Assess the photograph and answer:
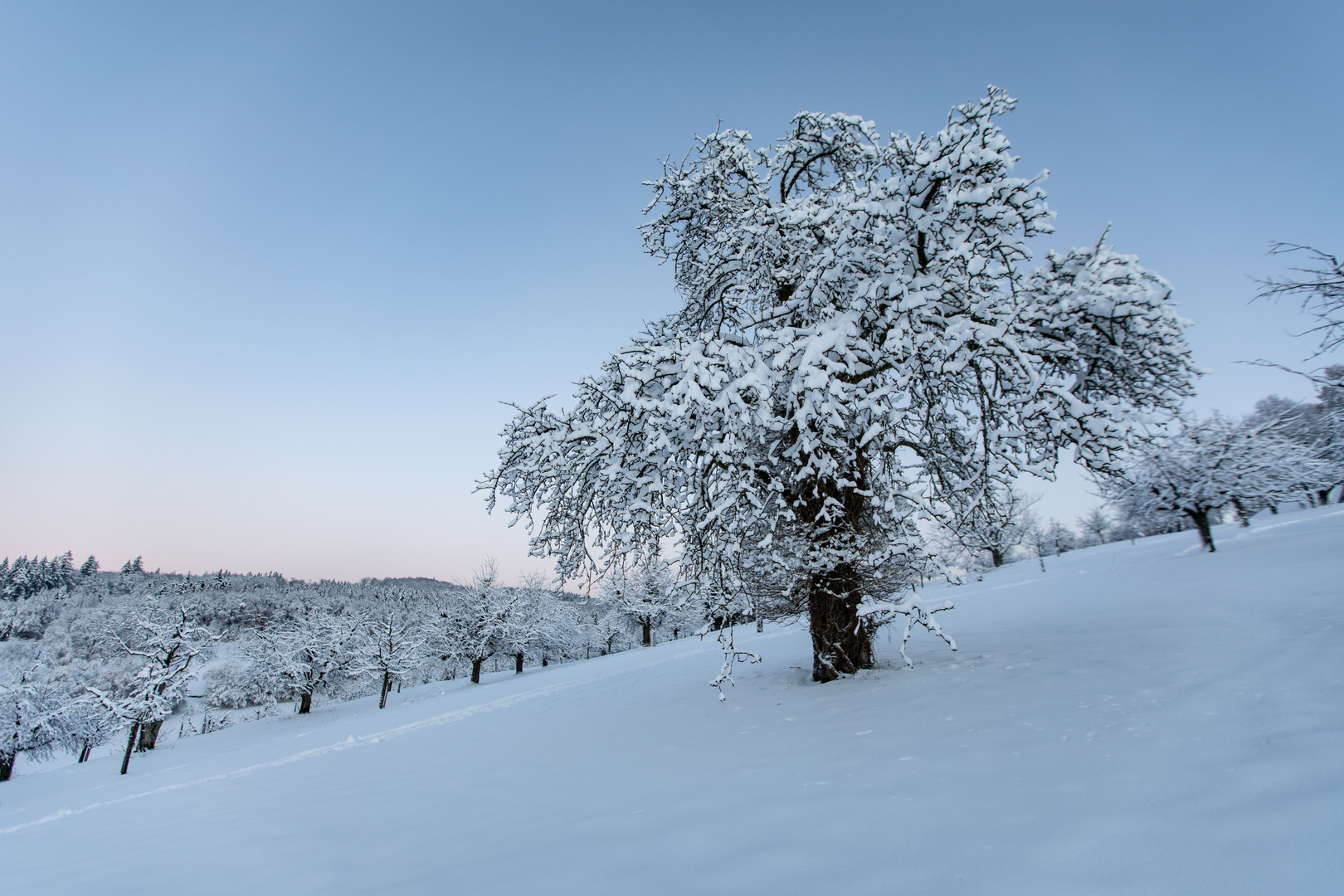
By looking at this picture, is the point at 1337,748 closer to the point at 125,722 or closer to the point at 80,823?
the point at 80,823

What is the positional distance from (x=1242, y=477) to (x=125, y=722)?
4922 centimetres

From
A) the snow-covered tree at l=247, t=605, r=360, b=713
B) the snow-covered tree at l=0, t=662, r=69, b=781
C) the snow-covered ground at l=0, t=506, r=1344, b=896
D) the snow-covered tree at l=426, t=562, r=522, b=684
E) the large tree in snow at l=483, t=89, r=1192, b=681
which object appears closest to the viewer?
the snow-covered ground at l=0, t=506, r=1344, b=896

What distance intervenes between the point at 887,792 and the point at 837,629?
357 centimetres

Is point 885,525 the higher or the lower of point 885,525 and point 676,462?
the lower

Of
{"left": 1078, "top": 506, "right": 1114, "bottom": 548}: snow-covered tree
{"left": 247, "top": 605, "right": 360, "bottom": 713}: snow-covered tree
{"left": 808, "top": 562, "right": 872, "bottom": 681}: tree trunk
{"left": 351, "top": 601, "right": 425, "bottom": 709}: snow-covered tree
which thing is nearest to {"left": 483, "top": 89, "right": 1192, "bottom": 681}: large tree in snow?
{"left": 808, "top": 562, "right": 872, "bottom": 681}: tree trunk

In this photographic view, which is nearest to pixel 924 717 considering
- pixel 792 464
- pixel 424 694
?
pixel 792 464

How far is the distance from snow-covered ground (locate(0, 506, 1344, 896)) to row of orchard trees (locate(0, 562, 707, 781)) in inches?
88.8

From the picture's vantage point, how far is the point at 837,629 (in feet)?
21.2

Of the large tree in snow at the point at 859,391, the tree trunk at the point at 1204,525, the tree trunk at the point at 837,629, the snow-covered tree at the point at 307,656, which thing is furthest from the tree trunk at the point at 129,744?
the tree trunk at the point at 1204,525

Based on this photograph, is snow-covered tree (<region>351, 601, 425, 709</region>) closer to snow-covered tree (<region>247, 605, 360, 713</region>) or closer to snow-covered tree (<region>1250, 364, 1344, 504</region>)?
snow-covered tree (<region>247, 605, 360, 713</region>)

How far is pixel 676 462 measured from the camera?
540 cm

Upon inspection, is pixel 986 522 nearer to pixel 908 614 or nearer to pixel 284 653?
pixel 908 614

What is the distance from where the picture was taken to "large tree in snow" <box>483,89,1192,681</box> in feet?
15.8

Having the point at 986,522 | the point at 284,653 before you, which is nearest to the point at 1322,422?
the point at 986,522
